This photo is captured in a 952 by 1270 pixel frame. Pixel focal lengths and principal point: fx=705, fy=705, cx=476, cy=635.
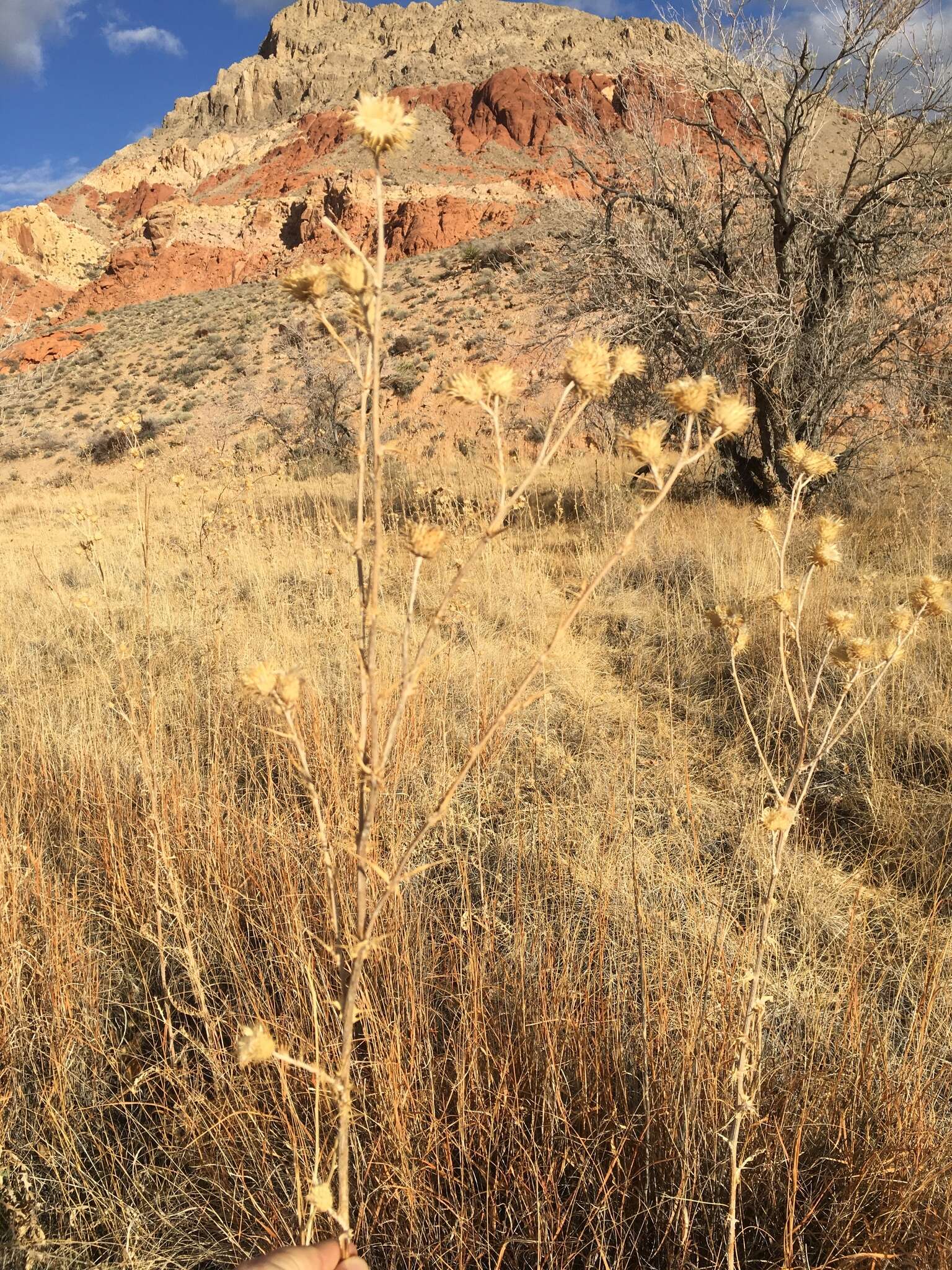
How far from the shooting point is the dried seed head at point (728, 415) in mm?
933

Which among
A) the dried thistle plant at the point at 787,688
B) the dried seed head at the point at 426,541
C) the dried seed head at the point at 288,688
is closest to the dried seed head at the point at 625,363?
the dried seed head at the point at 426,541

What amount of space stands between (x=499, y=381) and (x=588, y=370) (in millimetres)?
107

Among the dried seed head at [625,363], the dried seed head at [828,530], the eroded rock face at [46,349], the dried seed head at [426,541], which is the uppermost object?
the eroded rock face at [46,349]

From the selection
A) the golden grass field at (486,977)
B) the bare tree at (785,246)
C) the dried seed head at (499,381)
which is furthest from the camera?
the bare tree at (785,246)

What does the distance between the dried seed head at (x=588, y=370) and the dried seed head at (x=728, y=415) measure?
0.17 meters

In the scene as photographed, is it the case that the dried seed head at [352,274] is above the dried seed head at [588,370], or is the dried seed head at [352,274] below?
above

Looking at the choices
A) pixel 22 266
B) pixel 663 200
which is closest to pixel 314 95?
pixel 22 266

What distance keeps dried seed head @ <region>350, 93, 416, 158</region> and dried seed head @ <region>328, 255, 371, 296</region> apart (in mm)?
106

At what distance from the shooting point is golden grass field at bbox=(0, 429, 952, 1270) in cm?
138

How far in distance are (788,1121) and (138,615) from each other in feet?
16.0

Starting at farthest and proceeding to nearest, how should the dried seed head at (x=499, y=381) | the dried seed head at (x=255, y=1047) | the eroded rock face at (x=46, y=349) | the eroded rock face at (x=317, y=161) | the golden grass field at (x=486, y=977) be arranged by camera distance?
1. the eroded rock face at (x=317, y=161)
2. the eroded rock face at (x=46, y=349)
3. the golden grass field at (x=486, y=977)
4. the dried seed head at (x=499, y=381)
5. the dried seed head at (x=255, y=1047)

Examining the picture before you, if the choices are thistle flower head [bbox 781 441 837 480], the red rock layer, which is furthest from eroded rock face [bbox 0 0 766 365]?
thistle flower head [bbox 781 441 837 480]

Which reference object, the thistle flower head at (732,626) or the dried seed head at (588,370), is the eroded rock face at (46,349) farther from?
the dried seed head at (588,370)

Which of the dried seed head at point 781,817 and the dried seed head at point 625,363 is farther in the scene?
the dried seed head at point 781,817
